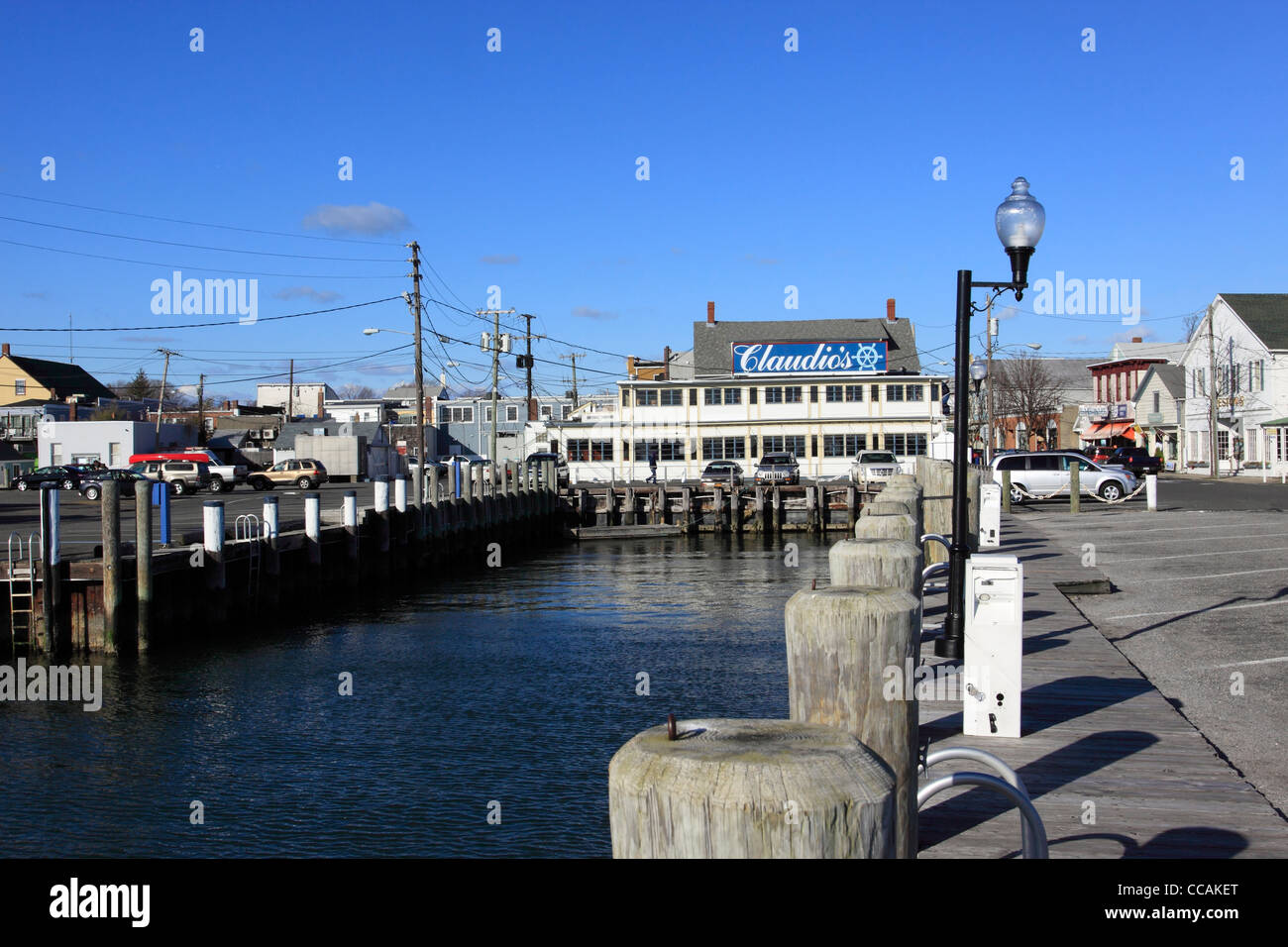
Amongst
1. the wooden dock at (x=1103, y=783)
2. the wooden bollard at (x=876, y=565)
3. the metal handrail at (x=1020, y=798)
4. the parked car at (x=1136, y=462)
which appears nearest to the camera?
the metal handrail at (x=1020, y=798)

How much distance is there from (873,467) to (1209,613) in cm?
4204

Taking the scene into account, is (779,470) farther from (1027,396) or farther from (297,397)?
(297,397)

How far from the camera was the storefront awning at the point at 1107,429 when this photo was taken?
8562 cm

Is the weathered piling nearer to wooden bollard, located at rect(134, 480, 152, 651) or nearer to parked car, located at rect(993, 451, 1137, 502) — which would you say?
wooden bollard, located at rect(134, 480, 152, 651)

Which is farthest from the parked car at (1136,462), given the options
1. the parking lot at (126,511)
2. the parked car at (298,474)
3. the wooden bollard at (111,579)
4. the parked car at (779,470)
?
the wooden bollard at (111,579)

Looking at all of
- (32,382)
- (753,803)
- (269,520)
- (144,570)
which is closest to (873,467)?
(269,520)

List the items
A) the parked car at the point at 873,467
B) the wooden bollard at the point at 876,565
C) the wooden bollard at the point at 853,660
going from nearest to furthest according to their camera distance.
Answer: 1. the wooden bollard at the point at 853,660
2. the wooden bollard at the point at 876,565
3. the parked car at the point at 873,467

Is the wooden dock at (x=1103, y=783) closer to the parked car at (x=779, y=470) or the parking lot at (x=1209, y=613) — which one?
the parking lot at (x=1209, y=613)

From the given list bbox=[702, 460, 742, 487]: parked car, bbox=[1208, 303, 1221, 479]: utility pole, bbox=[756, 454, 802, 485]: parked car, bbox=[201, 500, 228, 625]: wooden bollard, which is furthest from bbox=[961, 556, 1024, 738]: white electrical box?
bbox=[1208, 303, 1221, 479]: utility pole

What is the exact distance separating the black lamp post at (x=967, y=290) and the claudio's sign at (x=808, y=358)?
58.4 m
